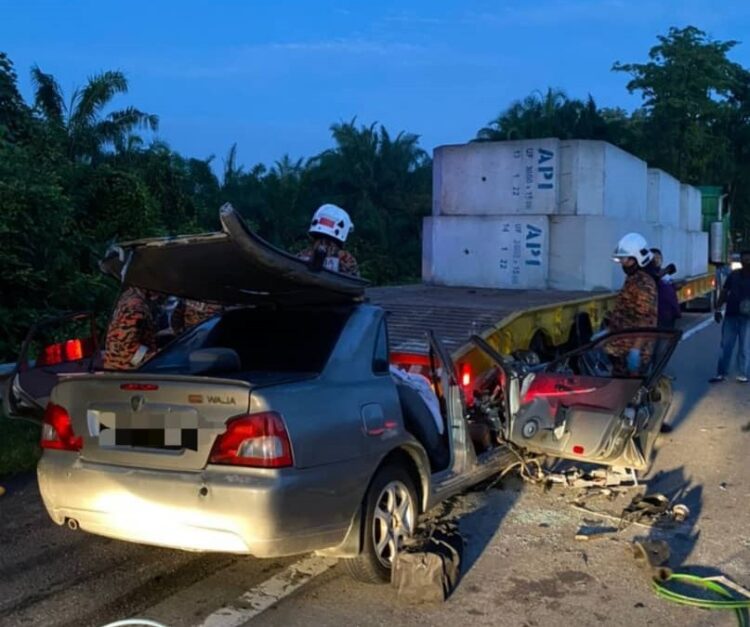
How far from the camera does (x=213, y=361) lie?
14.7 ft

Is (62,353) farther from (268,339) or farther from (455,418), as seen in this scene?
(455,418)

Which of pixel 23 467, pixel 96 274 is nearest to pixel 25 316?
pixel 96 274

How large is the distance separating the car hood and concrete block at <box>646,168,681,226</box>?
11.8 metres

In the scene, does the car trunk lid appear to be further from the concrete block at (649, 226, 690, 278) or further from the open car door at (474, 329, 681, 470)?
the concrete block at (649, 226, 690, 278)

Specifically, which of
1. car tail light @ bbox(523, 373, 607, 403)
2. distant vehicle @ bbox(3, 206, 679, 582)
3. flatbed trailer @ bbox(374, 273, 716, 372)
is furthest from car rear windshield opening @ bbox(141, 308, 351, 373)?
car tail light @ bbox(523, 373, 607, 403)

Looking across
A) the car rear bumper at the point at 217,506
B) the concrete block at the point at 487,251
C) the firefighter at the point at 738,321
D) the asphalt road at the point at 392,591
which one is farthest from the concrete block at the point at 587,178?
the car rear bumper at the point at 217,506

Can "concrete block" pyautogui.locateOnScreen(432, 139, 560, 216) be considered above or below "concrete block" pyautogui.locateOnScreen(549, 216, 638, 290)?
above

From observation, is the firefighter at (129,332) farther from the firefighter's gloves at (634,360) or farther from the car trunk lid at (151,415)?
the firefighter's gloves at (634,360)

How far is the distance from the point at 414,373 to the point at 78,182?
39.0 feet

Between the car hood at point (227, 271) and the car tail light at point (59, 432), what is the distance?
2.71ft

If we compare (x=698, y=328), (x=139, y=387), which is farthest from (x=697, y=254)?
(x=139, y=387)

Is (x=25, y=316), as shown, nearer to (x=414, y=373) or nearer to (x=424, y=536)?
(x=414, y=373)

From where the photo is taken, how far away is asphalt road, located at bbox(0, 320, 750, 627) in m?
4.05

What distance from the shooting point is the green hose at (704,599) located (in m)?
4.13
